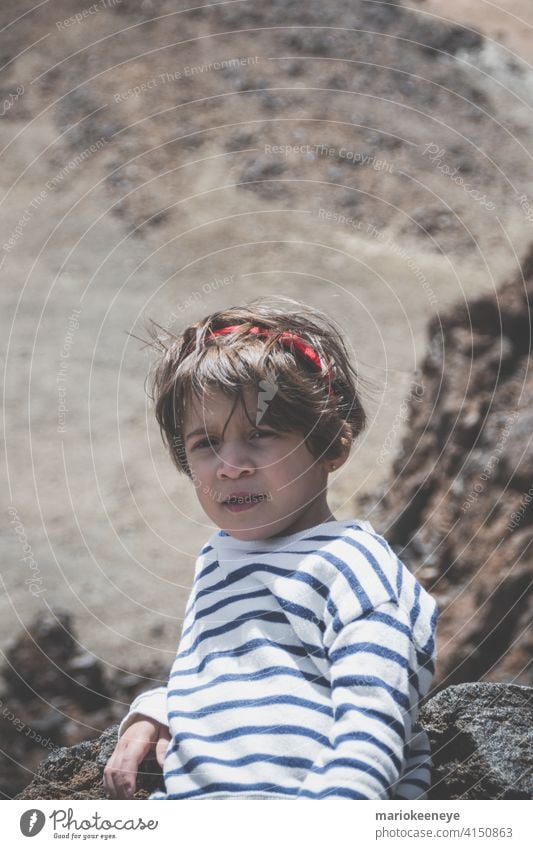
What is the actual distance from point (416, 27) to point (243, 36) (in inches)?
11.6

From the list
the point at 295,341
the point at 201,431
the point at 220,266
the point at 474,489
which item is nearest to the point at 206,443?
the point at 201,431

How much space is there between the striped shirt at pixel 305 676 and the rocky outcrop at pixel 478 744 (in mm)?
57

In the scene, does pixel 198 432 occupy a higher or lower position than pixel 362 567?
higher

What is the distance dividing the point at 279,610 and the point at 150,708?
6.8 inches

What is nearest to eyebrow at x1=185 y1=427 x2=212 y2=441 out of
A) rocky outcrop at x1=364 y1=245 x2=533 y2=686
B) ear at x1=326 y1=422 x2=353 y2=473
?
ear at x1=326 y1=422 x2=353 y2=473

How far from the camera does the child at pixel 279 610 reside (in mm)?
638

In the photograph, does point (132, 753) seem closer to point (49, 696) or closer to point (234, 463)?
point (234, 463)

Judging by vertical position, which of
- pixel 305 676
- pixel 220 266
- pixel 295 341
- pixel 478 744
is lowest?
pixel 478 744

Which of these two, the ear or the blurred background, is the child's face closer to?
the ear

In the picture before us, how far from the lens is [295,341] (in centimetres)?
78

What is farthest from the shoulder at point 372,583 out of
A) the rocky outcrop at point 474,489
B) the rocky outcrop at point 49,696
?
the rocky outcrop at point 49,696

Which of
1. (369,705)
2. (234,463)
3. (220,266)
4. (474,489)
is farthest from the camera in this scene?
(220,266)
